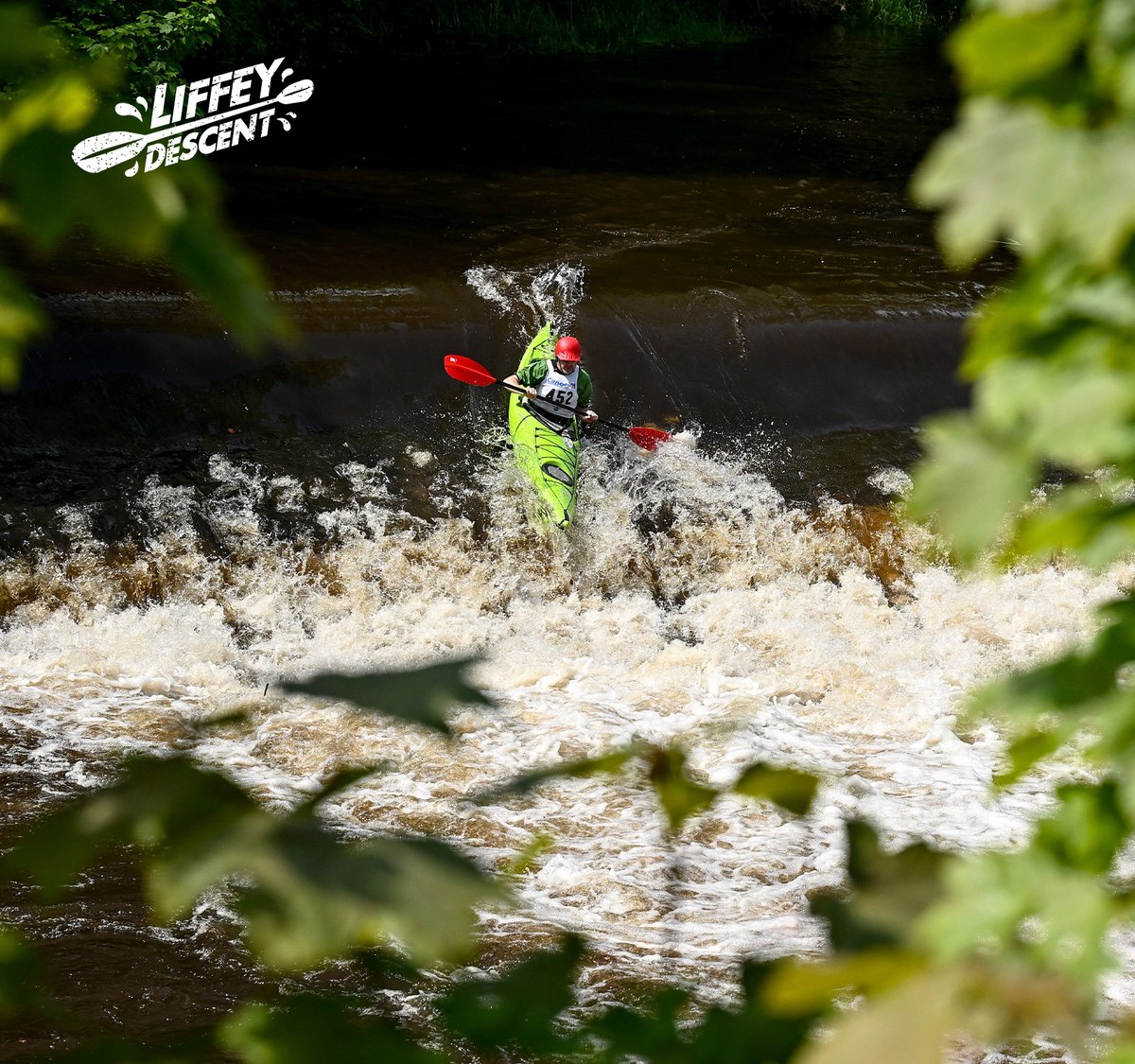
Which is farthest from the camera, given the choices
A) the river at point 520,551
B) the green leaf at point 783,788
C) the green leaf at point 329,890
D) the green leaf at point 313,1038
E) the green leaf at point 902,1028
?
the river at point 520,551

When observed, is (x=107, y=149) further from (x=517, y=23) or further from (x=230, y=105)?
(x=517, y=23)

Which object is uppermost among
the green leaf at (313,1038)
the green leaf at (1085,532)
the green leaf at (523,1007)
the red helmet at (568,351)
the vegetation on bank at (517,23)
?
the vegetation on bank at (517,23)

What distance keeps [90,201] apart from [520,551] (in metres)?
8.37

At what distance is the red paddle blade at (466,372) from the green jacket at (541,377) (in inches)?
10.0

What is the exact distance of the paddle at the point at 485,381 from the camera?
32.1 ft

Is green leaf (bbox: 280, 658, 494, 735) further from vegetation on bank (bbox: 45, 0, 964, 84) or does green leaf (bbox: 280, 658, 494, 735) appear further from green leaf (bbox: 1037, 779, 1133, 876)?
vegetation on bank (bbox: 45, 0, 964, 84)

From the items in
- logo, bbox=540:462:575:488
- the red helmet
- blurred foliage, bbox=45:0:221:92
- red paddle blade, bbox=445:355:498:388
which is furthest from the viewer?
blurred foliage, bbox=45:0:221:92

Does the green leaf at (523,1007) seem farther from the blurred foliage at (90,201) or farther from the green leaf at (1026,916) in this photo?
the blurred foliage at (90,201)

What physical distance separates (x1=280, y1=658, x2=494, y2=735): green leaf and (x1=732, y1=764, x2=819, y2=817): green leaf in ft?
0.72

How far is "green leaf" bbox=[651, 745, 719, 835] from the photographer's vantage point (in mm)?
824

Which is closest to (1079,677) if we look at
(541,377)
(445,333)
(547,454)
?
(547,454)

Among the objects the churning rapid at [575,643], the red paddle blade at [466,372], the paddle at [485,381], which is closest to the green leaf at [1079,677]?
the churning rapid at [575,643]

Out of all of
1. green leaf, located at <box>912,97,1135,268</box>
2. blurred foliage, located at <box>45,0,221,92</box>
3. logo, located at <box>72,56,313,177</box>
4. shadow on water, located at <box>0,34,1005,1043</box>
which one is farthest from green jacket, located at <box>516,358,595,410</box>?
green leaf, located at <box>912,97,1135,268</box>

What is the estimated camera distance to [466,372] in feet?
32.2
